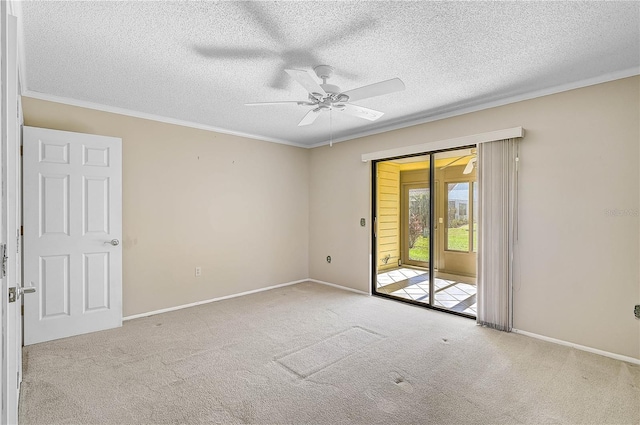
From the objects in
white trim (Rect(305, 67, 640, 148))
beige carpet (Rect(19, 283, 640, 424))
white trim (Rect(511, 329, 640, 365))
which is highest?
white trim (Rect(305, 67, 640, 148))

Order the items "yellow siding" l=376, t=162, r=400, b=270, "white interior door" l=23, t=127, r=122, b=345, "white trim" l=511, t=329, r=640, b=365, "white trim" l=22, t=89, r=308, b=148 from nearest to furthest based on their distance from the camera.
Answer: "white trim" l=511, t=329, r=640, b=365 → "white interior door" l=23, t=127, r=122, b=345 → "white trim" l=22, t=89, r=308, b=148 → "yellow siding" l=376, t=162, r=400, b=270

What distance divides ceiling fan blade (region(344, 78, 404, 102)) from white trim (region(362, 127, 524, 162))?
169cm

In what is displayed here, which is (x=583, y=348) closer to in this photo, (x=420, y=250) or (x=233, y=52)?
(x=420, y=250)

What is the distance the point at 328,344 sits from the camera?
10.3 feet

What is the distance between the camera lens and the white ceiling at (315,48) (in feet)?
6.50

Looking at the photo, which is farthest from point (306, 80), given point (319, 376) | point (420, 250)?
point (420, 250)

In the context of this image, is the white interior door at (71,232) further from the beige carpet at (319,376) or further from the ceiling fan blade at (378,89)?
the ceiling fan blade at (378,89)

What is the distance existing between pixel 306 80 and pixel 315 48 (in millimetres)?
264

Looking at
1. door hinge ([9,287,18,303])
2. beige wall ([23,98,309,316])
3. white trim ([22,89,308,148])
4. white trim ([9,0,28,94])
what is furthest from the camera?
beige wall ([23,98,309,316])

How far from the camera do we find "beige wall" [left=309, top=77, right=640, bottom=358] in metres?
2.79

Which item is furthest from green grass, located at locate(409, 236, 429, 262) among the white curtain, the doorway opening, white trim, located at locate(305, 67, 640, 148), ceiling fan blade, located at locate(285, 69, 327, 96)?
ceiling fan blade, located at locate(285, 69, 327, 96)

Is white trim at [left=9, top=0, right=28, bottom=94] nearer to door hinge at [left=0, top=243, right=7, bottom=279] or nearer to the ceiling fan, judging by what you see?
the ceiling fan

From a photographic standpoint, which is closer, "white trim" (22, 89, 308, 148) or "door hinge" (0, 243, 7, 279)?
"door hinge" (0, 243, 7, 279)

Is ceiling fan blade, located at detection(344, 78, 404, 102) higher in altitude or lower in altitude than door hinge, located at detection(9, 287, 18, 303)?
higher
